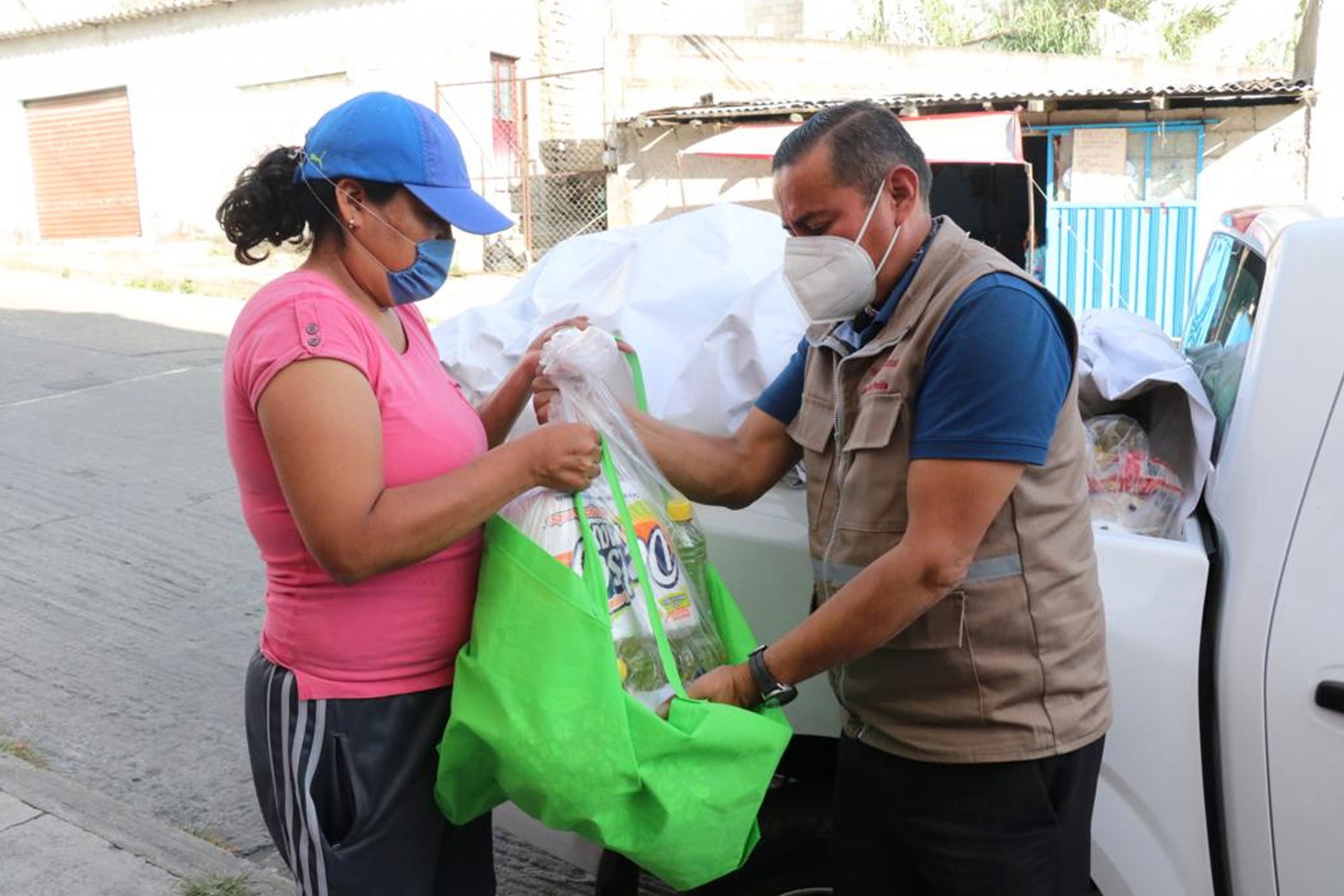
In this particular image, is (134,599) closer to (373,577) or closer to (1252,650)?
(373,577)

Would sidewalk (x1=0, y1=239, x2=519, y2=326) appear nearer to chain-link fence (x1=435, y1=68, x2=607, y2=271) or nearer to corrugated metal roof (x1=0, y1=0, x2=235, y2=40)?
chain-link fence (x1=435, y1=68, x2=607, y2=271)

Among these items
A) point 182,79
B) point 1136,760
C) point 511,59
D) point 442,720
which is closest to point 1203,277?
point 1136,760

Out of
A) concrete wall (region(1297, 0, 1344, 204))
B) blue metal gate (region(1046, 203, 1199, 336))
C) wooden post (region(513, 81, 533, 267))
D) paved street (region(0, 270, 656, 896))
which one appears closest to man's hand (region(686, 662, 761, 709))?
paved street (region(0, 270, 656, 896))

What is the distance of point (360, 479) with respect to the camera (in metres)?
1.69

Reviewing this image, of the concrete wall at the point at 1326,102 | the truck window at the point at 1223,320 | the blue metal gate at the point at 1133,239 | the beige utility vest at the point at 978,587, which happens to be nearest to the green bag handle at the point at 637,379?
the beige utility vest at the point at 978,587

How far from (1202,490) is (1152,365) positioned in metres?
0.28

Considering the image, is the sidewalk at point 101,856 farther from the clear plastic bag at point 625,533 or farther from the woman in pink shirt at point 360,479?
the clear plastic bag at point 625,533

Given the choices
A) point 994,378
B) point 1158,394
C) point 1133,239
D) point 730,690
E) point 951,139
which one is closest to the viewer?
point 994,378

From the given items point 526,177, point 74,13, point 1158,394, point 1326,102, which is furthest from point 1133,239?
point 74,13

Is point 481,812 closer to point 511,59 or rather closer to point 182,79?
point 511,59

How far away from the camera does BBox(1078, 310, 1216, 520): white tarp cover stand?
2240mm

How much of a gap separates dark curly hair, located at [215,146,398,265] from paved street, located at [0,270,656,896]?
210cm

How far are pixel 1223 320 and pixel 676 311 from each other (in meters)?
1.26

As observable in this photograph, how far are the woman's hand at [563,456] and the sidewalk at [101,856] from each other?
6.18ft
